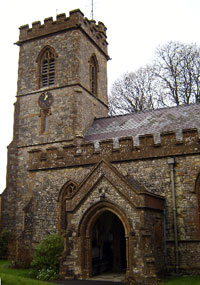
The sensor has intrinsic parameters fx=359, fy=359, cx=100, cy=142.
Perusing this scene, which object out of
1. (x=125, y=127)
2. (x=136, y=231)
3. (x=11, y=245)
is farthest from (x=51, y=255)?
(x=125, y=127)

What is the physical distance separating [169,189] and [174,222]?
1375 millimetres

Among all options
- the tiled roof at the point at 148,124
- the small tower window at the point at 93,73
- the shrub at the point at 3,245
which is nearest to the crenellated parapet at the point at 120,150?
the tiled roof at the point at 148,124

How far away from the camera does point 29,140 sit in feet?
72.4

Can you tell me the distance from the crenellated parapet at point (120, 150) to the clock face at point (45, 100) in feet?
15.5

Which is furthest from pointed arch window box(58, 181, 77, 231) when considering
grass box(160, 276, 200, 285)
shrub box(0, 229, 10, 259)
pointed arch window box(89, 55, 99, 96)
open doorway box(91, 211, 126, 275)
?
pointed arch window box(89, 55, 99, 96)

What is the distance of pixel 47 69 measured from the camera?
2323 centimetres

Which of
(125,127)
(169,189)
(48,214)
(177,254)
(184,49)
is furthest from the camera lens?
(184,49)

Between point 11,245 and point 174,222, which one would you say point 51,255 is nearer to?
point 174,222

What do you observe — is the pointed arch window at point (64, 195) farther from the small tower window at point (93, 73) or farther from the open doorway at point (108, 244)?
the small tower window at point (93, 73)

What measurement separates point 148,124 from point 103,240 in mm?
6793

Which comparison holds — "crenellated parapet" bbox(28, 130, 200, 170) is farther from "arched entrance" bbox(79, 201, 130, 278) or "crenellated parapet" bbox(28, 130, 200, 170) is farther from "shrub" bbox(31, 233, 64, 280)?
"shrub" bbox(31, 233, 64, 280)

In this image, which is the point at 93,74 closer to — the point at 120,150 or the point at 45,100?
the point at 45,100

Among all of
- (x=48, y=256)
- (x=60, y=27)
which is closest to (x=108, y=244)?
(x=48, y=256)

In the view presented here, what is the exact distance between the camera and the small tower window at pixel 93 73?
80.1 feet
